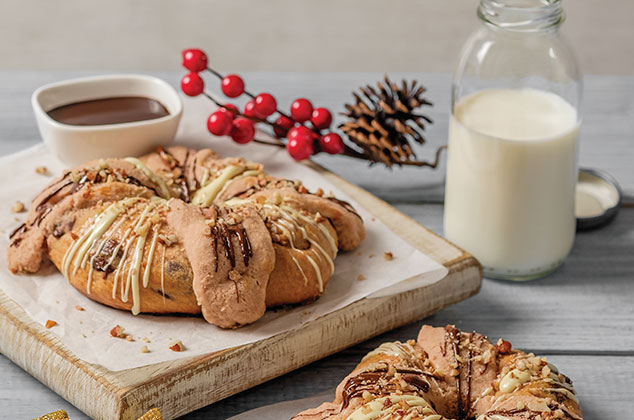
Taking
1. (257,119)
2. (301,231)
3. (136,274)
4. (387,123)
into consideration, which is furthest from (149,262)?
(387,123)

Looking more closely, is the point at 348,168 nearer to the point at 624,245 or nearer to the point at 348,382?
the point at 624,245

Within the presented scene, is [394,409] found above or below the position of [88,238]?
below

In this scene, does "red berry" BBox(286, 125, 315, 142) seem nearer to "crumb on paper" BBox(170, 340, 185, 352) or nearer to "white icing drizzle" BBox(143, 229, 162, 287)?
"white icing drizzle" BBox(143, 229, 162, 287)

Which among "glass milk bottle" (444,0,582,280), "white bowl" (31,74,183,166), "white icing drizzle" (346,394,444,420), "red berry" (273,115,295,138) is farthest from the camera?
"red berry" (273,115,295,138)

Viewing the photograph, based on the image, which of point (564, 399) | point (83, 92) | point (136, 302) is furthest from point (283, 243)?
point (83, 92)

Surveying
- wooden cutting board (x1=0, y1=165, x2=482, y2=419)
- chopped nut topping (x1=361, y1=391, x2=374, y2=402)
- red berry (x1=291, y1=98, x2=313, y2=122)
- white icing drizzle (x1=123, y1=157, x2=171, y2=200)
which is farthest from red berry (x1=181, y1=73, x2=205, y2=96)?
chopped nut topping (x1=361, y1=391, x2=374, y2=402)

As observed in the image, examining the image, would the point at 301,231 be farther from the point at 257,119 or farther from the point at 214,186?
the point at 257,119
